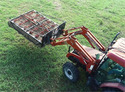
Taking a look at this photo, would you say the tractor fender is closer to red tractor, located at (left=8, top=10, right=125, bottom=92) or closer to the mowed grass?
red tractor, located at (left=8, top=10, right=125, bottom=92)

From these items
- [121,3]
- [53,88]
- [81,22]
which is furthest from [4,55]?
[121,3]

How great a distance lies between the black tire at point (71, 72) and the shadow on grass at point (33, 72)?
0.21 m

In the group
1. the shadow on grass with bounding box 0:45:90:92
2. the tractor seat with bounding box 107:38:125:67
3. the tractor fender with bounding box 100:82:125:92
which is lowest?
the shadow on grass with bounding box 0:45:90:92

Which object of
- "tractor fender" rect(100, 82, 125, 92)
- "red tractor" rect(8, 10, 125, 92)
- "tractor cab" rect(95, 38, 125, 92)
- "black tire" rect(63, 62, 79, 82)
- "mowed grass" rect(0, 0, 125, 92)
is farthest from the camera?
"mowed grass" rect(0, 0, 125, 92)

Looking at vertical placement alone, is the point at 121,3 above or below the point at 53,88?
above

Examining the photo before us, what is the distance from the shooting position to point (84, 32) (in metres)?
5.38

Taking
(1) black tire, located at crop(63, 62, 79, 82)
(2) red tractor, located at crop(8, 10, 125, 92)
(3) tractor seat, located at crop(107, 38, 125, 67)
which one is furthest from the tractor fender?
(1) black tire, located at crop(63, 62, 79, 82)

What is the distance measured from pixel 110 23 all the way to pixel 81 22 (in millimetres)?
1978

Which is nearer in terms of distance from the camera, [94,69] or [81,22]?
[94,69]

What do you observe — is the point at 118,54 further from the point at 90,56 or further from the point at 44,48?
the point at 44,48

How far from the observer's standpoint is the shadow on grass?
195 inches

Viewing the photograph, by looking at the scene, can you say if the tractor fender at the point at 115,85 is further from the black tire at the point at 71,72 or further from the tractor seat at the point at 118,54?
the black tire at the point at 71,72

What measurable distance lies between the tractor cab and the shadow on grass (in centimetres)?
104

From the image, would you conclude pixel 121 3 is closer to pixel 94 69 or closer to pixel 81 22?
pixel 81 22
